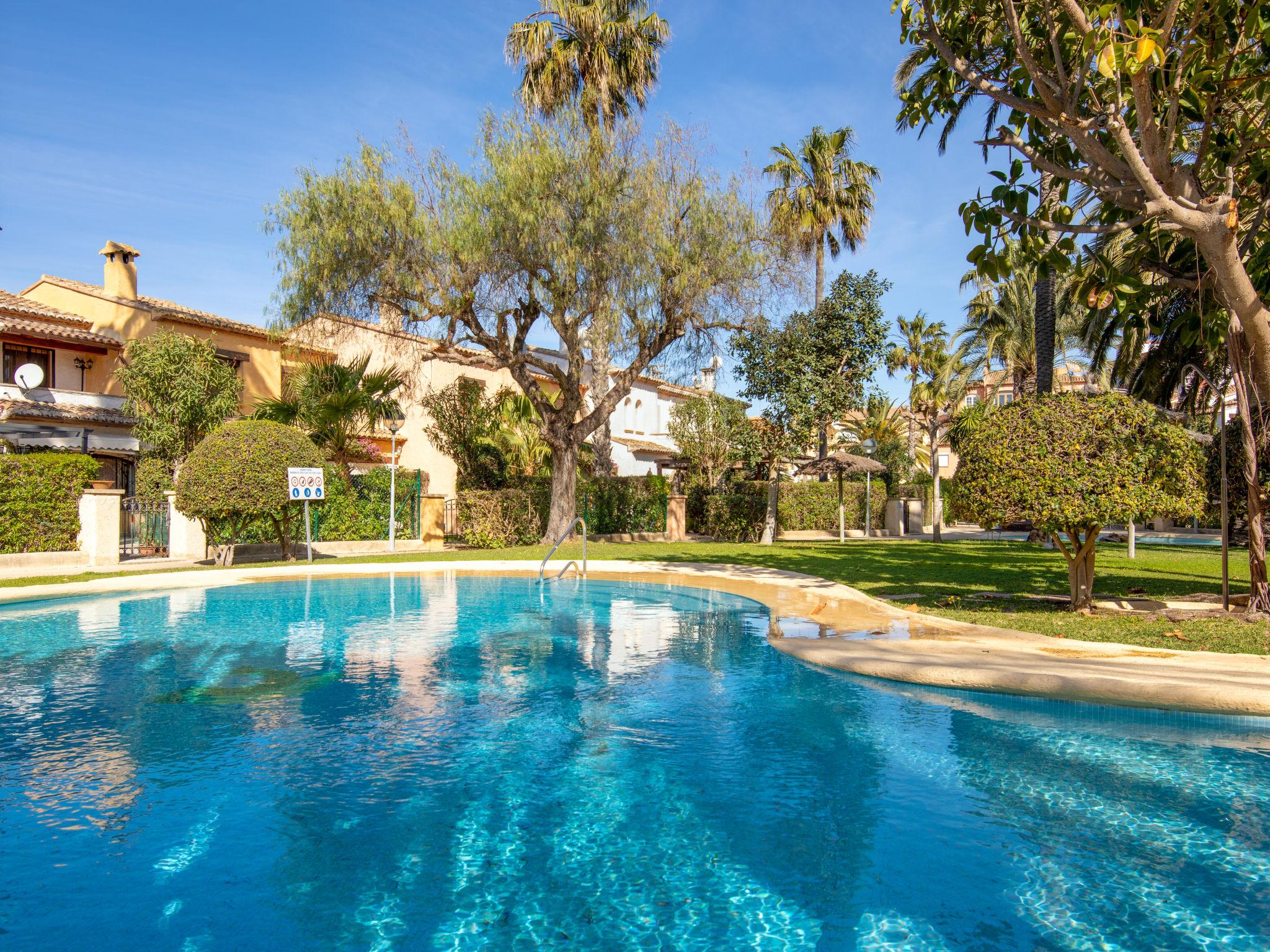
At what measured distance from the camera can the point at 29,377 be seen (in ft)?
86.6

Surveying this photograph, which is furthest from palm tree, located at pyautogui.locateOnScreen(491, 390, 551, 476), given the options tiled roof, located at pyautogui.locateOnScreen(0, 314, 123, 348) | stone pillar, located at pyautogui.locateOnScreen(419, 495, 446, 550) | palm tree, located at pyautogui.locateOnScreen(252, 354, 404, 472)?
tiled roof, located at pyautogui.locateOnScreen(0, 314, 123, 348)

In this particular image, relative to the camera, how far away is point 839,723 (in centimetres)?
686

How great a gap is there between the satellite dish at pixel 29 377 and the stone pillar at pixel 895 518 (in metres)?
32.5

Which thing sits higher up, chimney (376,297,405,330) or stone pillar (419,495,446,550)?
chimney (376,297,405,330)

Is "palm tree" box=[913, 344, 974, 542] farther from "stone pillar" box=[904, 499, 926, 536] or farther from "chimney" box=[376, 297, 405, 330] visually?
"chimney" box=[376, 297, 405, 330]

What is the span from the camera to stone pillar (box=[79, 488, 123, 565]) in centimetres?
1833

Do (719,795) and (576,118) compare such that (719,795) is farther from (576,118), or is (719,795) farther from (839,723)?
(576,118)

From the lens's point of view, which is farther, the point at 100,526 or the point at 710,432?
the point at 710,432

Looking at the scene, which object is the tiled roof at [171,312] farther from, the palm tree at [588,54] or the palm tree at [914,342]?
the palm tree at [914,342]

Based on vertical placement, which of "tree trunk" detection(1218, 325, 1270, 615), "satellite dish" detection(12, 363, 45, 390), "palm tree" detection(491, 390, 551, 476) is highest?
"satellite dish" detection(12, 363, 45, 390)

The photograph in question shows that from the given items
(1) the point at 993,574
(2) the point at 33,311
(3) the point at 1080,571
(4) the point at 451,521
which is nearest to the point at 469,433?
(4) the point at 451,521

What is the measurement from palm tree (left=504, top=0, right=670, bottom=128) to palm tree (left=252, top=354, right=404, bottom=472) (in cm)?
1025

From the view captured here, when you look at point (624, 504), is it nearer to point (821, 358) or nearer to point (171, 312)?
point (821, 358)

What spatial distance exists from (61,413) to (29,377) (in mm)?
1622
